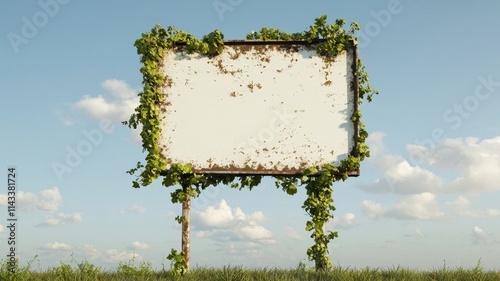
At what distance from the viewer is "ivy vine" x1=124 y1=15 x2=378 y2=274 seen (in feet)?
44.4

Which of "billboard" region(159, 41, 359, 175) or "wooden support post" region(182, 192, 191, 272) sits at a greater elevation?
"billboard" region(159, 41, 359, 175)

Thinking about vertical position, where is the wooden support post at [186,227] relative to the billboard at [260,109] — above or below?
below

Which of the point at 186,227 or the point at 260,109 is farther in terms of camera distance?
the point at 260,109

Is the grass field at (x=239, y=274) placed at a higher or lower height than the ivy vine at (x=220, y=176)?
lower

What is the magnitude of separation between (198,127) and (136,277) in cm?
357

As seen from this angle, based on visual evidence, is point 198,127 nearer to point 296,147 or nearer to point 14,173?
point 296,147

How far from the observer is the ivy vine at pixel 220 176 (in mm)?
13539

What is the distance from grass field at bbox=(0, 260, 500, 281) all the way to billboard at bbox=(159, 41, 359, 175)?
2219 millimetres

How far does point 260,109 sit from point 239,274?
369 centimetres

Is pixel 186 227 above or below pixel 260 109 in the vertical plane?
below

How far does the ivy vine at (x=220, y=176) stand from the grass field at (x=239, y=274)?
1.81 ft

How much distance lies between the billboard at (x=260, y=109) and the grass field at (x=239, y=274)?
2219 millimetres

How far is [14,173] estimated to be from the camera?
1324 cm

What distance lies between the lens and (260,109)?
13750 mm
